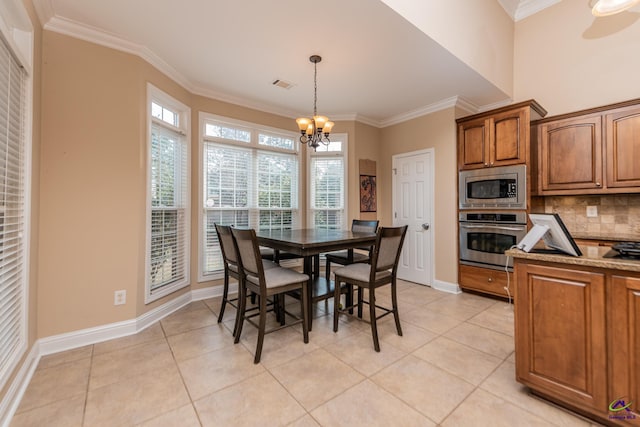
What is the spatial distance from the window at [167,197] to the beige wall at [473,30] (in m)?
2.48

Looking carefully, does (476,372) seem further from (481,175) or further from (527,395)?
(481,175)

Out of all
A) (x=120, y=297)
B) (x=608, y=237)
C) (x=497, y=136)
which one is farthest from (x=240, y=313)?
(x=608, y=237)

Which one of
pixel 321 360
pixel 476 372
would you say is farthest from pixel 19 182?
pixel 476 372

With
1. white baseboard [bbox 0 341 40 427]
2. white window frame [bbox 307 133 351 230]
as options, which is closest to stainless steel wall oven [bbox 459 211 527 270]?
white window frame [bbox 307 133 351 230]

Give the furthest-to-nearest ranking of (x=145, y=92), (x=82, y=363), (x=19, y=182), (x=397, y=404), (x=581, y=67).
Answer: (x=581, y=67), (x=145, y=92), (x=82, y=363), (x=19, y=182), (x=397, y=404)

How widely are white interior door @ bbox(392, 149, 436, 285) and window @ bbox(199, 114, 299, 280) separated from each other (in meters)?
1.69

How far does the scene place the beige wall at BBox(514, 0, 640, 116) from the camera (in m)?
3.04

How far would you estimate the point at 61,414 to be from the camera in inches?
60.6

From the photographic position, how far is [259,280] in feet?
6.95

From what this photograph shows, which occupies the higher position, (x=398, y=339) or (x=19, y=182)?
(x=19, y=182)

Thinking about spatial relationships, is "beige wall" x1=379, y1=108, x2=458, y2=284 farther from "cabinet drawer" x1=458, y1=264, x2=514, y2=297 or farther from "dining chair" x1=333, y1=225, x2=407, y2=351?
"dining chair" x1=333, y1=225, x2=407, y2=351

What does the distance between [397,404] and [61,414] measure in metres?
1.93

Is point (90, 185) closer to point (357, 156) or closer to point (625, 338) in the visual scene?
point (357, 156)

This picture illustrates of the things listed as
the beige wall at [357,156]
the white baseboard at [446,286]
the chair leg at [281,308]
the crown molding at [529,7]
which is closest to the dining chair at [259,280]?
the chair leg at [281,308]
